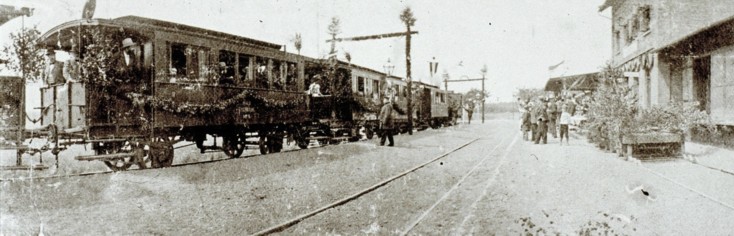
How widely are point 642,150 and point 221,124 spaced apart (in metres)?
9.34

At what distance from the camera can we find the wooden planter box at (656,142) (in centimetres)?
890

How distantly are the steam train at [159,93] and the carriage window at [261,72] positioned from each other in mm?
26

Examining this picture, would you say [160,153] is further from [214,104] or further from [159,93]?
[214,104]

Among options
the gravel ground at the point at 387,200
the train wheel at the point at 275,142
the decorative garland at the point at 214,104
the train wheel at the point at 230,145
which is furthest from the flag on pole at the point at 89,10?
the train wheel at the point at 275,142

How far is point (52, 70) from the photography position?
8.53 m

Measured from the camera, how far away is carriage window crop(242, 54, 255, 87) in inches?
415

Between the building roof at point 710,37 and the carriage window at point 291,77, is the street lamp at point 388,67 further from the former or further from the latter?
the building roof at point 710,37

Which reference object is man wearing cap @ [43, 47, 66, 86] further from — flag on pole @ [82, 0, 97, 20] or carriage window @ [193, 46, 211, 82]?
carriage window @ [193, 46, 211, 82]

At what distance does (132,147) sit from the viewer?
8.48 metres

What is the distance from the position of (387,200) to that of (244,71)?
604 centimetres

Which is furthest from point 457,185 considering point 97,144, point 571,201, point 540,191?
point 97,144

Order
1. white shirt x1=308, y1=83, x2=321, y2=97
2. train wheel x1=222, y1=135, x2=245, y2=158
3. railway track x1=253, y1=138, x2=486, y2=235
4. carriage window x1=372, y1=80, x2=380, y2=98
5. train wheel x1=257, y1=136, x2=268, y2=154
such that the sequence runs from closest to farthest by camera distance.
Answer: railway track x1=253, y1=138, x2=486, y2=235, train wheel x1=222, y1=135, x2=245, y2=158, train wheel x1=257, y1=136, x2=268, y2=154, white shirt x1=308, y1=83, x2=321, y2=97, carriage window x1=372, y1=80, x2=380, y2=98

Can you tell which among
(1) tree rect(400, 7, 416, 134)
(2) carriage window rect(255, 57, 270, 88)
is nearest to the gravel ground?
(2) carriage window rect(255, 57, 270, 88)

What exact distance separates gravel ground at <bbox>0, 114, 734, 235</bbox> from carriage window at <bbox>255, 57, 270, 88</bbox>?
2654mm
